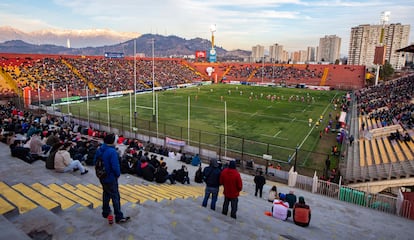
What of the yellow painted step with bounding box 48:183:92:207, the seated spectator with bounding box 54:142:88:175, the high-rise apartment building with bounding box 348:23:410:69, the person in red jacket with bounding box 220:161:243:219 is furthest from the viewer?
the high-rise apartment building with bounding box 348:23:410:69

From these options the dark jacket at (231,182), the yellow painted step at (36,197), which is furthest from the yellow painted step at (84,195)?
the dark jacket at (231,182)

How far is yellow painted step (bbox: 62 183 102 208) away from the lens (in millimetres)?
6518

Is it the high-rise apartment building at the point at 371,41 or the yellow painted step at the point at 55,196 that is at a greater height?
the high-rise apartment building at the point at 371,41

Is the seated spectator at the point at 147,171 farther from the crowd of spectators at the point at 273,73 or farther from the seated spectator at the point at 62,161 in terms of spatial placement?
the crowd of spectators at the point at 273,73

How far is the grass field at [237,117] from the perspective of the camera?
2647 centimetres

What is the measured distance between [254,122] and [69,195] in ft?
92.2

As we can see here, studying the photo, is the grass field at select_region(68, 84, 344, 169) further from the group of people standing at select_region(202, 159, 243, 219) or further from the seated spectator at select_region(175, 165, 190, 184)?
the group of people standing at select_region(202, 159, 243, 219)

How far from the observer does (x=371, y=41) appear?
7411 inches

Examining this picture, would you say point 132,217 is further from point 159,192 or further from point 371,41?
point 371,41

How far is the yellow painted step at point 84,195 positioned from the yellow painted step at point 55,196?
1.58 ft

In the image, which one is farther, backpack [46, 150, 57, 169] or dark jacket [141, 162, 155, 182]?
dark jacket [141, 162, 155, 182]

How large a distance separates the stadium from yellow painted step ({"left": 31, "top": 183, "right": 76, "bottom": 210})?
106 millimetres

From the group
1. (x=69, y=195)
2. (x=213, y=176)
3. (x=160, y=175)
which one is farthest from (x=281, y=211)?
(x=69, y=195)

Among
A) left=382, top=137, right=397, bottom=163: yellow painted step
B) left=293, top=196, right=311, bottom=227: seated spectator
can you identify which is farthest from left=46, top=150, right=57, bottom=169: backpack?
left=382, top=137, right=397, bottom=163: yellow painted step
